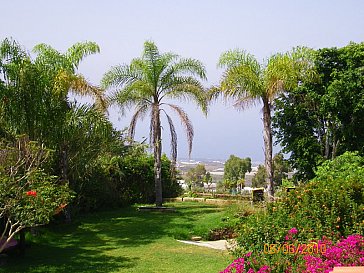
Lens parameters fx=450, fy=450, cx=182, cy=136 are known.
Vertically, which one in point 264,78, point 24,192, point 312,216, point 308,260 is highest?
point 264,78

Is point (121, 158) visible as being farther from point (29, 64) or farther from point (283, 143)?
point (29, 64)

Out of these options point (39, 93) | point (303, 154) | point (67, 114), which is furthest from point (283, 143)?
point (39, 93)

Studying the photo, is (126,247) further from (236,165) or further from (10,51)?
(236,165)

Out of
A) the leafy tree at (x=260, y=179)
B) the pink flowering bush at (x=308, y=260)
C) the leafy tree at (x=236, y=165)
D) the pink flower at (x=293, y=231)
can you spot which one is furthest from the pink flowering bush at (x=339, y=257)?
the leafy tree at (x=236, y=165)

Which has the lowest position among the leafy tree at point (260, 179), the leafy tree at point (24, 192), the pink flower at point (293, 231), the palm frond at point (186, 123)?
the pink flower at point (293, 231)

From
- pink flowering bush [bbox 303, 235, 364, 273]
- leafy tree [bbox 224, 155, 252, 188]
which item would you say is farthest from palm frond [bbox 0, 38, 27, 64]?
leafy tree [bbox 224, 155, 252, 188]

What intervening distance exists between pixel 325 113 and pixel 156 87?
6.30 meters

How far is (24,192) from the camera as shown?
7.50 metres

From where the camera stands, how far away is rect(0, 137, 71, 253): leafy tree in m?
7.19

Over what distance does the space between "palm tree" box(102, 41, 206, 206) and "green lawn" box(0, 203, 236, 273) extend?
116 inches
